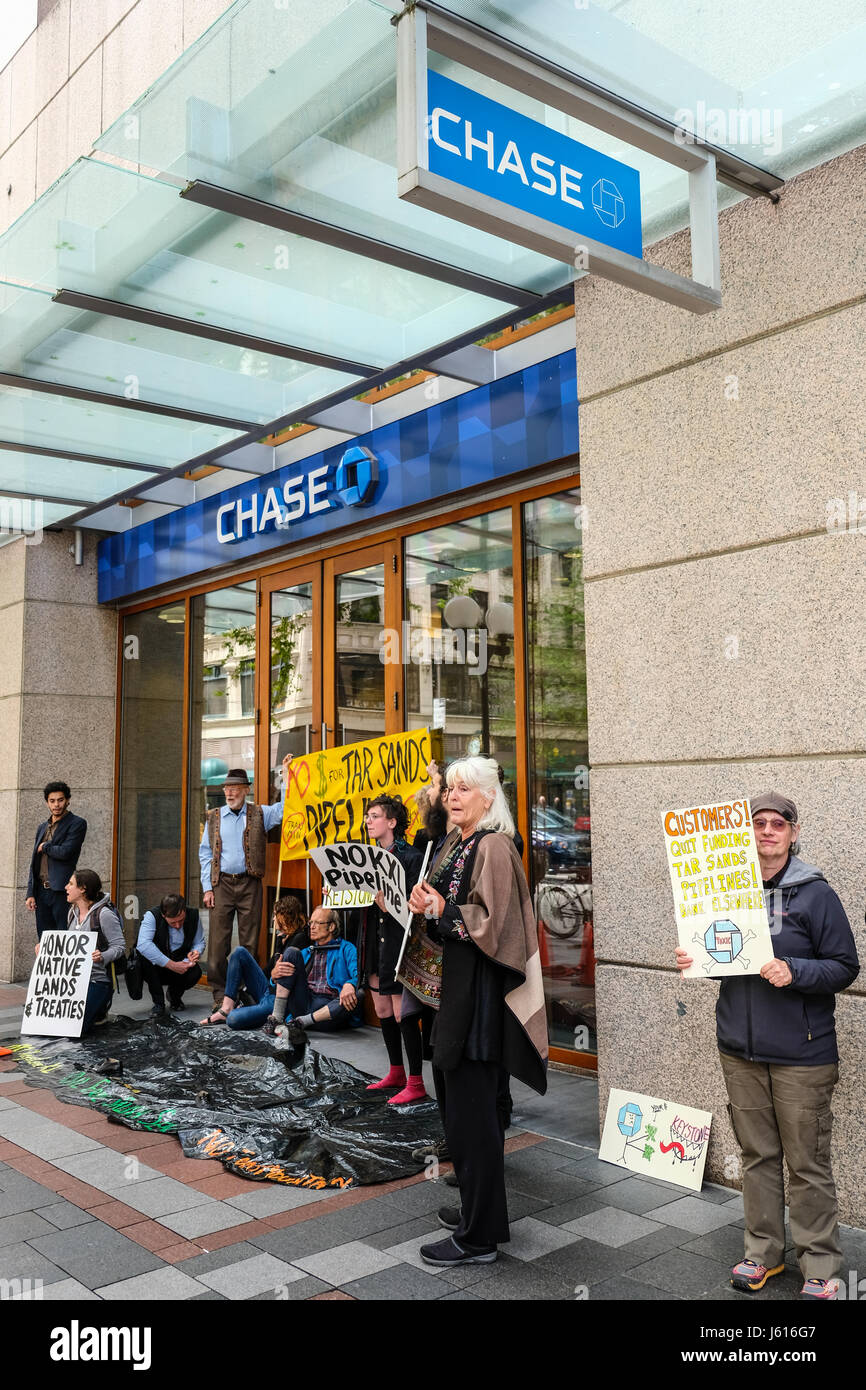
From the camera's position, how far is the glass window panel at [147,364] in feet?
22.2

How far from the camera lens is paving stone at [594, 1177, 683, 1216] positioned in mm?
4645

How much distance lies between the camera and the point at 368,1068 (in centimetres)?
693

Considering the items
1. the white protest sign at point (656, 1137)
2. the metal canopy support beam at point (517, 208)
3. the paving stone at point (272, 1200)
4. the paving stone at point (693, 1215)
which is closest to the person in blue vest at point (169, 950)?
the paving stone at point (272, 1200)

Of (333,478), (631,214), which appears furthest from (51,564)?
(631,214)

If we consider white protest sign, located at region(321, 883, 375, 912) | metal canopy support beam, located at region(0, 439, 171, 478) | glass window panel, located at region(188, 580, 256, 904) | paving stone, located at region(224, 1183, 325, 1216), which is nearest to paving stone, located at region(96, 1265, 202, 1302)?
paving stone, located at region(224, 1183, 325, 1216)

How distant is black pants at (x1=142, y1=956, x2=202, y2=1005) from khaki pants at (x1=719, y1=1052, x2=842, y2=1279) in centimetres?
588

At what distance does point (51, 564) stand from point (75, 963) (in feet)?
16.5

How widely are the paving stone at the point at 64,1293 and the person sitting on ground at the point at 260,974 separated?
12.6 ft

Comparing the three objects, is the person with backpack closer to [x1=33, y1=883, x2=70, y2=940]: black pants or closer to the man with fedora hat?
the man with fedora hat

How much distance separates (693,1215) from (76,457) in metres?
7.22

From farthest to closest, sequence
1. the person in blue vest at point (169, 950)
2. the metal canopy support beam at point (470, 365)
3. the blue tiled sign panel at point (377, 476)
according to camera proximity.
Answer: the person in blue vest at point (169, 950) → the metal canopy support beam at point (470, 365) → the blue tiled sign panel at point (377, 476)

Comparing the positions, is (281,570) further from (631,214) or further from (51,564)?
(631,214)

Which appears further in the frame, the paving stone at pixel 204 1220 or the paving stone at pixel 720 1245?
the paving stone at pixel 204 1220

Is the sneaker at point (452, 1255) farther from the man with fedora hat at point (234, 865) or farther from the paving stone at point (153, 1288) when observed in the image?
the man with fedora hat at point (234, 865)
